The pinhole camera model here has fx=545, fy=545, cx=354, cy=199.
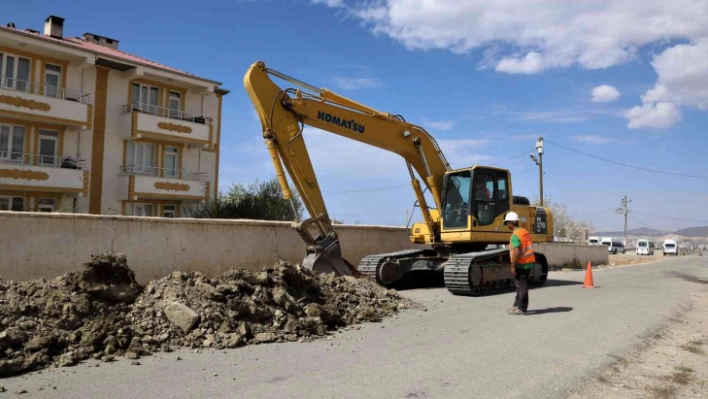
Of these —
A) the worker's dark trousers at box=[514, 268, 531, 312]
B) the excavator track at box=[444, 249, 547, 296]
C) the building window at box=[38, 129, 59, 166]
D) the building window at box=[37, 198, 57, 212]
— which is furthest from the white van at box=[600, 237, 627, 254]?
the worker's dark trousers at box=[514, 268, 531, 312]

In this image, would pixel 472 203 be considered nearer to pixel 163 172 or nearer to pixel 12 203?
pixel 163 172

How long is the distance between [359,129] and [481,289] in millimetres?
4706

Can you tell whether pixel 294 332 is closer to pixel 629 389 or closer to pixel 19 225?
pixel 629 389

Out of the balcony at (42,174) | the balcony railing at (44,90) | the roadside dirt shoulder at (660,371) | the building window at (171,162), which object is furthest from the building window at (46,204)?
the roadside dirt shoulder at (660,371)

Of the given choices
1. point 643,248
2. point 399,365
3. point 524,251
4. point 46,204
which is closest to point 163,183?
point 46,204

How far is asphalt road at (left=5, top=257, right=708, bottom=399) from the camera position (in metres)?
5.14

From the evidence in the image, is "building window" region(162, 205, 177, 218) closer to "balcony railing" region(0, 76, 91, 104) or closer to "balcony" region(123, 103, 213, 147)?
"balcony" region(123, 103, 213, 147)

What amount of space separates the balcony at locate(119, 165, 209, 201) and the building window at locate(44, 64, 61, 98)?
423 cm

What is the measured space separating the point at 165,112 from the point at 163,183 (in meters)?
3.68

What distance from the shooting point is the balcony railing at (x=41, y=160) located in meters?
22.1

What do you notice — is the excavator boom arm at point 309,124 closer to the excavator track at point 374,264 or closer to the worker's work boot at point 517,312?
the excavator track at point 374,264

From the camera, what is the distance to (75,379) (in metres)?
5.39

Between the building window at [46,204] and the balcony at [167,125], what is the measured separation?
441 centimetres

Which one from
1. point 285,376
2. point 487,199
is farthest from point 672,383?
point 487,199
